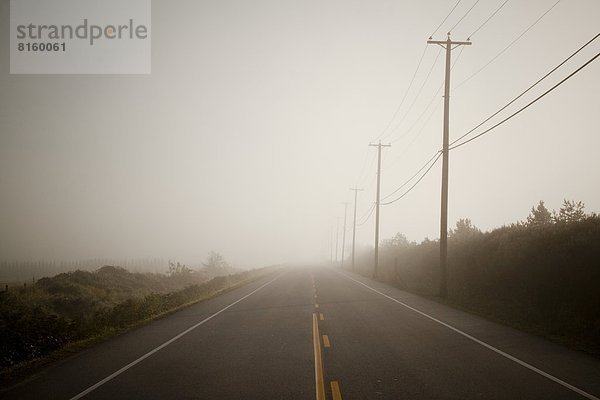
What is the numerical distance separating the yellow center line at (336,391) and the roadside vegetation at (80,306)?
7.07m

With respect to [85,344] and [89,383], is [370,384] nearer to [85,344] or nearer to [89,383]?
[89,383]

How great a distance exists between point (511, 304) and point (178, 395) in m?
13.8

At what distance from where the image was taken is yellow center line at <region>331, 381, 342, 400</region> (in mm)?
5648

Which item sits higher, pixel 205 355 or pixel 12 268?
pixel 205 355

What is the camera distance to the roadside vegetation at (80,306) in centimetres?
996

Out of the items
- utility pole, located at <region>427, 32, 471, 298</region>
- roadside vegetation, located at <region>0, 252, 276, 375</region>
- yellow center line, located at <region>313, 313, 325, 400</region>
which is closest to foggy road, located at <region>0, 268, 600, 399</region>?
yellow center line, located at <region>313, 313, 325, 400</region>

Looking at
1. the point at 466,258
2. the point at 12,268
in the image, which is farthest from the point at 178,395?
the point at 12,268

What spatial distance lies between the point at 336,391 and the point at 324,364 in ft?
5.34

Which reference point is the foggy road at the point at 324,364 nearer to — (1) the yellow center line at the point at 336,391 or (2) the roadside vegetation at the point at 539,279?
(1) the yellow center line at the point at 336,391

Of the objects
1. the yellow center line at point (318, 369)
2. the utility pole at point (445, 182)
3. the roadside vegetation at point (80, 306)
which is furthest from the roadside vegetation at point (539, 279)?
the roadside vegetation at point (80, 306)

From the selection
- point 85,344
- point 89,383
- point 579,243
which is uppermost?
point 579,243

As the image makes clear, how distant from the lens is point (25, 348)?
9477 mm

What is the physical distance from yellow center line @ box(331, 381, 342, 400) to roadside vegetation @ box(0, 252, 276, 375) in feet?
23.2

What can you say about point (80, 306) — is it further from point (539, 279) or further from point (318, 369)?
point (539, 279)
